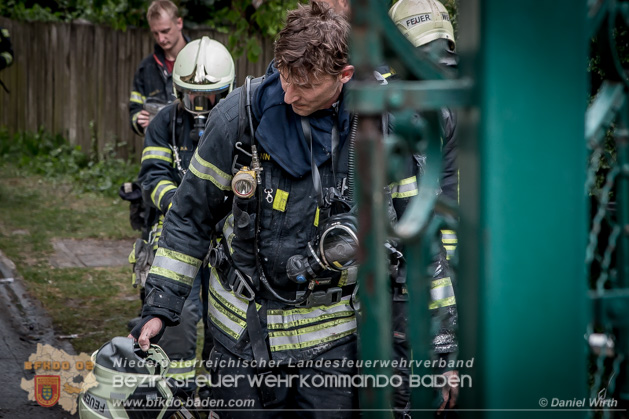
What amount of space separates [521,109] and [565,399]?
22.2 inches

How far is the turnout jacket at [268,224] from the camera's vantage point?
3.11m

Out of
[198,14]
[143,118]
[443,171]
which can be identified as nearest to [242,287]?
[443,171]

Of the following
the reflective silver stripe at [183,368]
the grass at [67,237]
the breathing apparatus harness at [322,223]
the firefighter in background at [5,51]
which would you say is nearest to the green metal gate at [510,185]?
the breathing apparatus harness at [322,223]

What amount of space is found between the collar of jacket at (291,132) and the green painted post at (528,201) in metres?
1.59

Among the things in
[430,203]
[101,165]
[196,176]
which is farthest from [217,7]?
[430,203]

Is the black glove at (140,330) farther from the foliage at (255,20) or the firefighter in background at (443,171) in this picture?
the foliage at (255,20)

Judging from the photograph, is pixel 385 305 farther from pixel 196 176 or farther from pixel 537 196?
pixel 196 176

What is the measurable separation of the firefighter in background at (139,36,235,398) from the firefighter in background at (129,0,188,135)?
132 centimetres

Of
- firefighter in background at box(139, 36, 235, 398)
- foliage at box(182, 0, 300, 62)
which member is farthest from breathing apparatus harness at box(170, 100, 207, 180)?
foliage at box(182, 0, 300, 62)

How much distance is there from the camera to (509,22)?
1.46 metres

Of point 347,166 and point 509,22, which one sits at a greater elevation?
point 509,22

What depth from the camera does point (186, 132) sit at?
509 cm

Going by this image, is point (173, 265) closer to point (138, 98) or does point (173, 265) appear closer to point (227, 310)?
point (227, 310)

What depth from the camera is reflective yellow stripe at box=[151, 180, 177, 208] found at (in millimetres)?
4902
